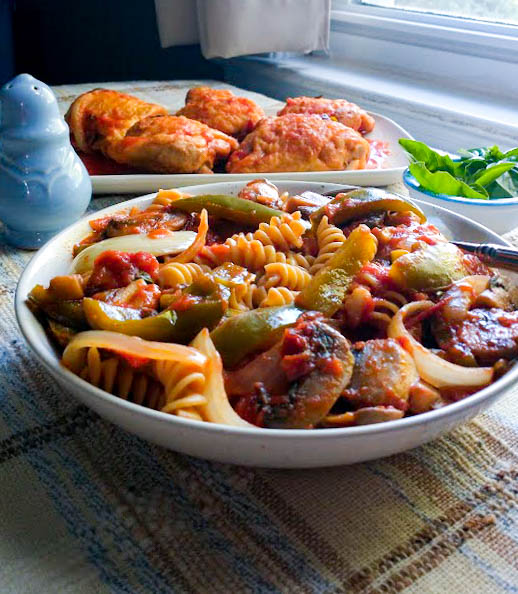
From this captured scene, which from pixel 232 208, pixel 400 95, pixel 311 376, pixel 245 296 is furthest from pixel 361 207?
pixel 400 95

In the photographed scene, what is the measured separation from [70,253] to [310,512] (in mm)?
826

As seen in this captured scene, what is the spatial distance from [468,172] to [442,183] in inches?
9.0

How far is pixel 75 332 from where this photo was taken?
117 cm

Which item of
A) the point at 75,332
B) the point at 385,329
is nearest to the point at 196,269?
the point at 75,332

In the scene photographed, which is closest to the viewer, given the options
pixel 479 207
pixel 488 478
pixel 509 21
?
pixel 488 478

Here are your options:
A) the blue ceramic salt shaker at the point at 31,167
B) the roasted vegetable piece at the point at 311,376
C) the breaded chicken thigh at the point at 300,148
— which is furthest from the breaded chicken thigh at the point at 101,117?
the roasted vegetable piece at the point at 311,376

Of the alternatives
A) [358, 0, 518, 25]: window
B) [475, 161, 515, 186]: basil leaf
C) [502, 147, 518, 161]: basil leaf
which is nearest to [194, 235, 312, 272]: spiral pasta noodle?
[475, 161, 515, 186]: basil leaf

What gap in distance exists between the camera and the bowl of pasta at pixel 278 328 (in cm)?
95

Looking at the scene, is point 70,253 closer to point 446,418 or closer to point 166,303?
point 166,303

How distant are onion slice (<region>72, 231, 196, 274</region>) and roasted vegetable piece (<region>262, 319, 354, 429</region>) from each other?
0.46 metres

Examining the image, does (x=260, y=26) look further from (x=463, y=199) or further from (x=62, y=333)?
(x=62, y=333)

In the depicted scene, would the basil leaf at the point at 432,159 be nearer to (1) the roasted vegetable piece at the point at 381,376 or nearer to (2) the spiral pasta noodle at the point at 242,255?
(2) the spiral pasta noodle at the point at 242,255

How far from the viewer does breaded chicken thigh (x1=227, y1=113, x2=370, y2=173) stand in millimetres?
2319

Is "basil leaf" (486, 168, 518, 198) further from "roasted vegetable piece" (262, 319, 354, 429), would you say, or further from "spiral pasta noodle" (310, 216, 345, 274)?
"roasted vegetable piece" (262, 319, 354, 429)
